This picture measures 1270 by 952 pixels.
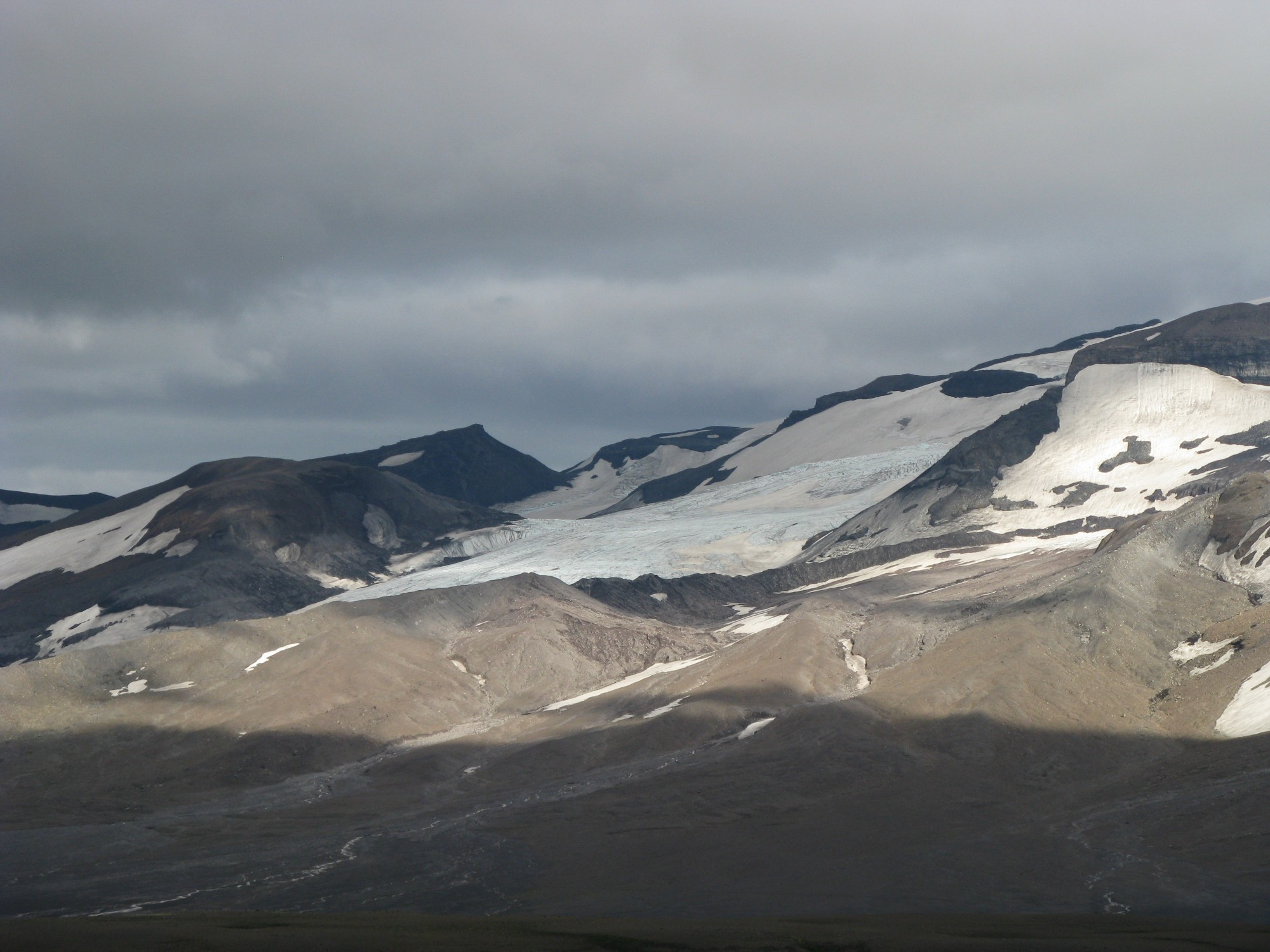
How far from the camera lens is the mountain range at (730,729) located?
50.5 m

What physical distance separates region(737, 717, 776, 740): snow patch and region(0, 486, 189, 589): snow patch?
400ft

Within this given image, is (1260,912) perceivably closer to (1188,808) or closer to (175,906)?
(1188,808)

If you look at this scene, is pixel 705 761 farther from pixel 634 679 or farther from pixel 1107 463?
pixel 1107 463

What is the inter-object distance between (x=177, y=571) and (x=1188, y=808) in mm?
133013

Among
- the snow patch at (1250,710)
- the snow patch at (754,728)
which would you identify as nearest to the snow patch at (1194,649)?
the snow patch at (1250,710)

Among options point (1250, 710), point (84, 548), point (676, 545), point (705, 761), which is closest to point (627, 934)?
point (705, 761)

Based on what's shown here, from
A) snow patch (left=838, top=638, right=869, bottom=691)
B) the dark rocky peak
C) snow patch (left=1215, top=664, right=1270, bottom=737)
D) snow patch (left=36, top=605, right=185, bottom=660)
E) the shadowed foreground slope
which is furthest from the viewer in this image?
the dark rocky peak

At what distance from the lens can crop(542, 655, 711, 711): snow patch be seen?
92125 millimetres

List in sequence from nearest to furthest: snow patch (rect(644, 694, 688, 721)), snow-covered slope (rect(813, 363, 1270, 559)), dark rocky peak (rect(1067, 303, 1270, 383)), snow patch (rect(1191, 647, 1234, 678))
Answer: snow patch (rect(1191, 647, 1234, 678)) < snow patch (rect(644, 694, 688, 721)) < snow-covered slope (rect(813, 363, 1270, 559)) < dark rocky peak (rect(1067, 303, 1270, 383))

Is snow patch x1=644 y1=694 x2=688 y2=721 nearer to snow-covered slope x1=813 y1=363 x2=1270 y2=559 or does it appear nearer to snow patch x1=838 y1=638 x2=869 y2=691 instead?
snow patch x1=838 y1=638 x2=869 y2=691

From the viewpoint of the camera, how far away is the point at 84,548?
187 m

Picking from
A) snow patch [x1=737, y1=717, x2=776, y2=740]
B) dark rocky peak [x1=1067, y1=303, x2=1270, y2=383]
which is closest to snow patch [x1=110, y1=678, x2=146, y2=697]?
snow patch [x1=737, y1=717, x2=776, y2=740]

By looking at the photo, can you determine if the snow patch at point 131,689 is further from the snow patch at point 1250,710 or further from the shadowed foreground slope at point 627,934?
the snow patch at point 1250,710

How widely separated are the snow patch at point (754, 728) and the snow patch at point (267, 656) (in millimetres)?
42407
